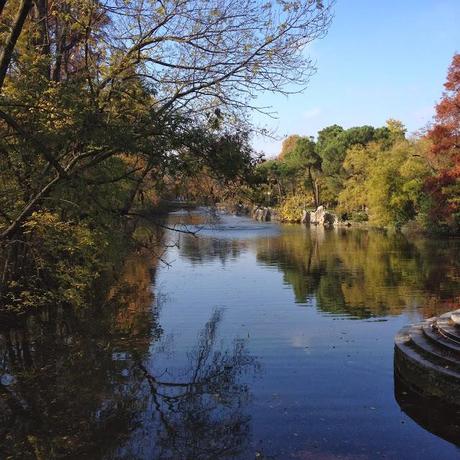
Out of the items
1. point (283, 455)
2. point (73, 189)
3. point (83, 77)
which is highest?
point (83, 77)

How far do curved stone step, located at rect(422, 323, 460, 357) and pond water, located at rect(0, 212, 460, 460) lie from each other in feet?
3.78

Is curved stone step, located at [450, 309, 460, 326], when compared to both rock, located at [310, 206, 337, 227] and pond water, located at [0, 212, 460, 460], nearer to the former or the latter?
pond water, located at [0, 212, 460, 460]

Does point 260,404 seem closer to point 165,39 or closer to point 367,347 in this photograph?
point 367,347

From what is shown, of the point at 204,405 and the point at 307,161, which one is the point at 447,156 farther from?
the point at 204,405

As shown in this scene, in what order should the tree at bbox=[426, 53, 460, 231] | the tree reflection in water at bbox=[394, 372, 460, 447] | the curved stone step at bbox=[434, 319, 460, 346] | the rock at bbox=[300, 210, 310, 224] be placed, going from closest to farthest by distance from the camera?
1. the tree reflection in water at bbox=[394, 372, 460, 447]
2. the curved stone step at bbox=[434, 319, 460, 346]
3. the tree at bbox=[426, 53, 460, 231]
4. the rock at bbox=[300, 210, 310, 224]

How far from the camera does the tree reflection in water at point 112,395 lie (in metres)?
8.12

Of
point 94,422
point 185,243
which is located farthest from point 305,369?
point 185,243

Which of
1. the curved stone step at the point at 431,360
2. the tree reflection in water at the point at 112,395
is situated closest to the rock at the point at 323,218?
the tree reflection in water at the point at 112,395

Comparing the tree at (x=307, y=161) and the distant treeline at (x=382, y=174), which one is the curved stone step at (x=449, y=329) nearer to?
the distant treeline at (x=382, y=174)

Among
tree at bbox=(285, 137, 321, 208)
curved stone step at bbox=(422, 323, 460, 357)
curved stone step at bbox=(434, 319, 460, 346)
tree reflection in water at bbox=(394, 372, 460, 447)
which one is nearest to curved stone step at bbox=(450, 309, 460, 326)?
curved stone step at bbox=(434, 319, 460, 346)

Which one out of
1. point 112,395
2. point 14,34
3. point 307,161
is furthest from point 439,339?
point 307,161

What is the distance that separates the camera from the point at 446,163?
40.7 m

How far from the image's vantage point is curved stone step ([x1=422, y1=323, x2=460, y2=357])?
976cm

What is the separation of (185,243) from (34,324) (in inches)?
1075
